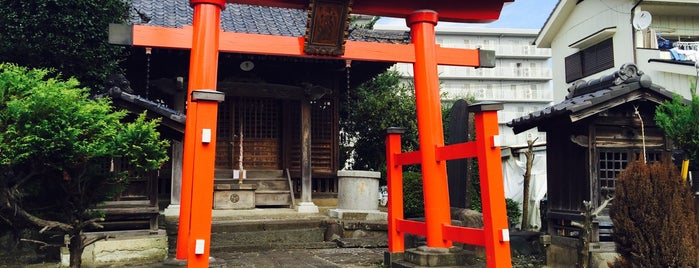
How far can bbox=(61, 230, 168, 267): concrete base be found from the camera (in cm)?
895

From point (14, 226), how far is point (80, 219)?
90cm

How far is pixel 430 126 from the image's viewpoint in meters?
8.09

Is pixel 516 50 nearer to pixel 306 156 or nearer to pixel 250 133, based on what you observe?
pixel 250 133

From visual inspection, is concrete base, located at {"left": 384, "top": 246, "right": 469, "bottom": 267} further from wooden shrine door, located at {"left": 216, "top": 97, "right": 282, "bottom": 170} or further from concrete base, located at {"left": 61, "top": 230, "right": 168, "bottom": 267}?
wooden shrine door, located at {"left": 216, "top": 97, "right": 282, "bottom": 170}

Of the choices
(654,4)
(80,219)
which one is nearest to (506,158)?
(654,4)

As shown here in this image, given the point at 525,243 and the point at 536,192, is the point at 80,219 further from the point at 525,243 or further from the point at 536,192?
the point at 536,192

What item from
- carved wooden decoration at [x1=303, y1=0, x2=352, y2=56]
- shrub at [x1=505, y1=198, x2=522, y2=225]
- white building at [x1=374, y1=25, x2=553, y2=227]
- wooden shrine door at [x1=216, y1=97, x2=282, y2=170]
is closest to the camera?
carved wooden decoration at [x1=303, y1=0, x2=352, y2=56]

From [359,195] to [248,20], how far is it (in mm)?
5935

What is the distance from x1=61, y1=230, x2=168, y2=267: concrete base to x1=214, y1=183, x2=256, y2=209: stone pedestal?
4189 mm

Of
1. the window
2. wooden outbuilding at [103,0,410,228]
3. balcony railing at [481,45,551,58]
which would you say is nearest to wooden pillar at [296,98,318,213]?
wooden outbuilding at [103,0,410,228]

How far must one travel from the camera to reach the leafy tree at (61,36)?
9492 mm

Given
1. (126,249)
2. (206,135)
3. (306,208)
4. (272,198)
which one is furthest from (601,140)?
(272,198)

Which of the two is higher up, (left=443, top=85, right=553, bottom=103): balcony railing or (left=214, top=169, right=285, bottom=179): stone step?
(left=443, top=85, right=553, bottom=103): balcony railing

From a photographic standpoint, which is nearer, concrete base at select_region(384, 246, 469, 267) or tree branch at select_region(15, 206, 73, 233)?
tree branch at select_region(15, 206, 73, 233)
